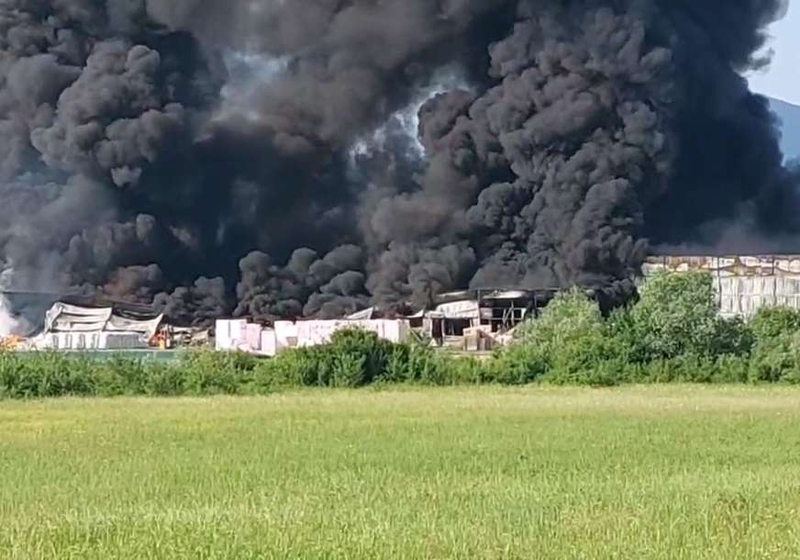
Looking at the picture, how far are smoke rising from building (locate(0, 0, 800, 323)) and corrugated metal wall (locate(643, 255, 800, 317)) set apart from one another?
10.4ft

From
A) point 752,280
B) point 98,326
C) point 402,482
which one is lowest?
point 402,482

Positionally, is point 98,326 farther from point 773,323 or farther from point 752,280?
point 773,323

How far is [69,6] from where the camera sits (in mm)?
65625

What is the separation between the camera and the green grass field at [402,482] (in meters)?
12.9

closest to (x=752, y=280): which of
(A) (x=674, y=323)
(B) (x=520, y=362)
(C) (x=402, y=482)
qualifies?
(A) (x=674, y=323)

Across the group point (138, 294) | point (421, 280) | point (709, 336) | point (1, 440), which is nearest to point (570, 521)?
point (1, 440)

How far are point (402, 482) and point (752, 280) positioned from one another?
44.5 m

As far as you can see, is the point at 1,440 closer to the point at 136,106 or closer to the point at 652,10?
the point at 136,106

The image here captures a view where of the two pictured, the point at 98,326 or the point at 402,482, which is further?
the point at 98,326

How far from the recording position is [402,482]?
17.4 m

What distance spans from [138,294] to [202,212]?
5478mm

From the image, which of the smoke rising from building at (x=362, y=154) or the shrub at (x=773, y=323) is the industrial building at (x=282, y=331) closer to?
the smoke rising from building at (x=362, y=154)

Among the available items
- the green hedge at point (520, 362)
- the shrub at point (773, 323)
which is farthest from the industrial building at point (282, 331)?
the shrub at point (773, 323)

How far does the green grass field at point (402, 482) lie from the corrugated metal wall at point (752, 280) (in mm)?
29287
